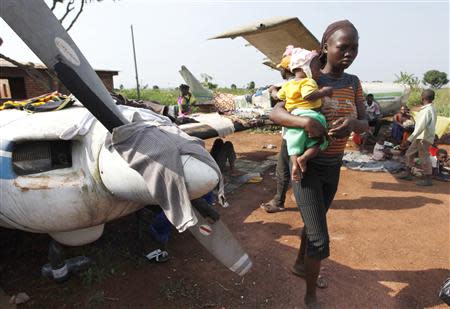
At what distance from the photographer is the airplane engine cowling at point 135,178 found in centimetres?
201

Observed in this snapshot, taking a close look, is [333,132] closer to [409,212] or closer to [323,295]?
[323,295]

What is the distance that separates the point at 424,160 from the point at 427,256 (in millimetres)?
3357

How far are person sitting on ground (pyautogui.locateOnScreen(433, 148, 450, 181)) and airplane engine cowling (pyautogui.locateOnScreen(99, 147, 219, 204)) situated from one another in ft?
22.2

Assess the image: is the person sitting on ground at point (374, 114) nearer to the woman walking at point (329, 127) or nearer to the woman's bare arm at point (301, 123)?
the woman walking at point (329, 127)

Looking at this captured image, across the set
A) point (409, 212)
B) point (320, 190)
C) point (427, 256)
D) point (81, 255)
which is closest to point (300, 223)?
point (427, 256)

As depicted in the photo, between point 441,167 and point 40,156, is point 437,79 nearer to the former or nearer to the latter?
point 441,167

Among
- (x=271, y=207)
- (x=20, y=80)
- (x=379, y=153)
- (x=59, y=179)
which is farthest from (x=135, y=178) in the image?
(x=20, y=80)

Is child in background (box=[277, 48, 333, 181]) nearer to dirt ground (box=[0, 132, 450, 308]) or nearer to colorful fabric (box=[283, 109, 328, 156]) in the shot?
colorful fabric (box=[283, 109, 328, 156])

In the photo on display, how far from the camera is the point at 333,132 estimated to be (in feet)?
7.36

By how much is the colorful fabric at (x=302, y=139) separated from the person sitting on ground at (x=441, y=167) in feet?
19.9

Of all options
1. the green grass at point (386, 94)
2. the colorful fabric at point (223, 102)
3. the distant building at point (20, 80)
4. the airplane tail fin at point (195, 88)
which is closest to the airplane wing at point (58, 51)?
the colorful fabric at point (223, 102)

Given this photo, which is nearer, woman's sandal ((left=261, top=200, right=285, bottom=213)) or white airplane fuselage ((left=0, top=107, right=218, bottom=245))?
white airplane fuselage ((left=0, top=107, right=218, bottom=245))

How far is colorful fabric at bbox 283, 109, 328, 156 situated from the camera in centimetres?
226

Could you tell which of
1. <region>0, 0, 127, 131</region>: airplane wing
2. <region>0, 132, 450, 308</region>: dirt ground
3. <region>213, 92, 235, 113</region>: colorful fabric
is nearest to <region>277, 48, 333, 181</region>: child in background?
<region>0, 0, 127, 131</region>: airplane wing
